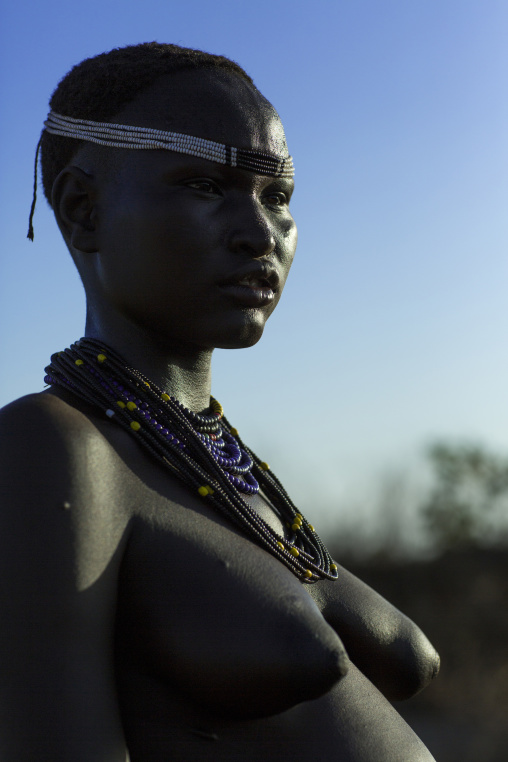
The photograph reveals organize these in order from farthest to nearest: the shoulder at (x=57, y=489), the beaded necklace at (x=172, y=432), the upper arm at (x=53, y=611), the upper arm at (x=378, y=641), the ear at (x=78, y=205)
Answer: the upper arm at (x=378, y=641)
the ear at (x=78, y=205)
the beaded necklace at (x=172, y=432)
the shoulder at (x=57, y=489)
the upper arm at (x=53, y=611)

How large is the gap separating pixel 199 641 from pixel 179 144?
1.18m

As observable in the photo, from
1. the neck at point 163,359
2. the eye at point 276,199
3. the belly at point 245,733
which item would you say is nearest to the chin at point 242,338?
the neck at point 163,359

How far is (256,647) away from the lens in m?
1.81

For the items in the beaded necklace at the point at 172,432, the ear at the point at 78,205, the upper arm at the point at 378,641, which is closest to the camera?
the beaded necklace at the point at 172,432

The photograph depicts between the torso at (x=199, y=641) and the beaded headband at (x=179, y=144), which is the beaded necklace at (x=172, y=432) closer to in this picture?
the torso at (x=199, y=641)

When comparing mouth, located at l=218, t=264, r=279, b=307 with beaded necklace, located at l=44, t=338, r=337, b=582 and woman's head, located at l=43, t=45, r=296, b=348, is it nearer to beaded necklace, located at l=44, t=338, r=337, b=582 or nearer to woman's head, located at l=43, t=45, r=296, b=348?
woman's head, located at l=43, t=45, r=296, b=348

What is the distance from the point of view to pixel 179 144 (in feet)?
7.13

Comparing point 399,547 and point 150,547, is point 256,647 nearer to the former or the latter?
point 150,547

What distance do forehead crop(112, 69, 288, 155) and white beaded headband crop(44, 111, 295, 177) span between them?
0.03 metres

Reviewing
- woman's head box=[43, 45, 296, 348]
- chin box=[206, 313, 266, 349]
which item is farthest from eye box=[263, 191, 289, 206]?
chin box=[206, 313, 266, 349]

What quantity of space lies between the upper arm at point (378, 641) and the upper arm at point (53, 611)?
82cm

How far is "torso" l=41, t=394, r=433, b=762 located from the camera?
71.6 inches

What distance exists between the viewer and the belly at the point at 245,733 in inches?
73.1

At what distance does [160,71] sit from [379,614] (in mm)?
1595
